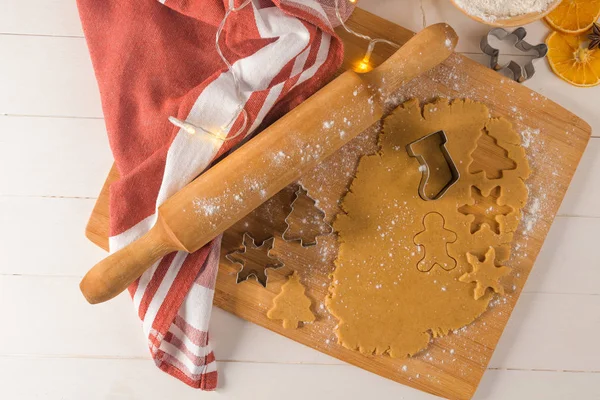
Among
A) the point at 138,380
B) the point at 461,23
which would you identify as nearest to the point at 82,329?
the point at 138,380

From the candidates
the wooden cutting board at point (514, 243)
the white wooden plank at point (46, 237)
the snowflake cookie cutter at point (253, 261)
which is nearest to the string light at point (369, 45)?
the wooden cutting board at point (514, 243)

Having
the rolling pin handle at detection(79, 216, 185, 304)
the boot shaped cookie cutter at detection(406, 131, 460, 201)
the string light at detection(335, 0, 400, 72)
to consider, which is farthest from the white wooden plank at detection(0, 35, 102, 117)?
the boot shaped cookie cutter at detection(406, 131, 460, 201)

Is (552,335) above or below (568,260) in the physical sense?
below

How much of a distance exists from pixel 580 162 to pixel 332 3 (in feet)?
1.91

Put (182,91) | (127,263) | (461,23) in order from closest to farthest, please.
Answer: (127,263), (182,91), (461,23)

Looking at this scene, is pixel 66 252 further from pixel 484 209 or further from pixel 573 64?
pixel 573 64

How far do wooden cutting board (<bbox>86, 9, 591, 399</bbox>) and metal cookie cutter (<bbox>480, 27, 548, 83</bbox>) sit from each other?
0.03m

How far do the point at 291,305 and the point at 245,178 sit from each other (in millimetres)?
261

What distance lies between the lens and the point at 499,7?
93cm

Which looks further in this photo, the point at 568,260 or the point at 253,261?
the point at 568,260

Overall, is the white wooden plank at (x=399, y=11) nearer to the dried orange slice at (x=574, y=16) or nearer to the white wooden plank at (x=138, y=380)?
the dried orange slice at (x=574, y=16)

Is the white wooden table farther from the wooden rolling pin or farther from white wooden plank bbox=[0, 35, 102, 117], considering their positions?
the wooden rolling pin

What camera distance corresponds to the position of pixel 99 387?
99 cm

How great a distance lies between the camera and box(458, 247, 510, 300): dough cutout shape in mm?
933
